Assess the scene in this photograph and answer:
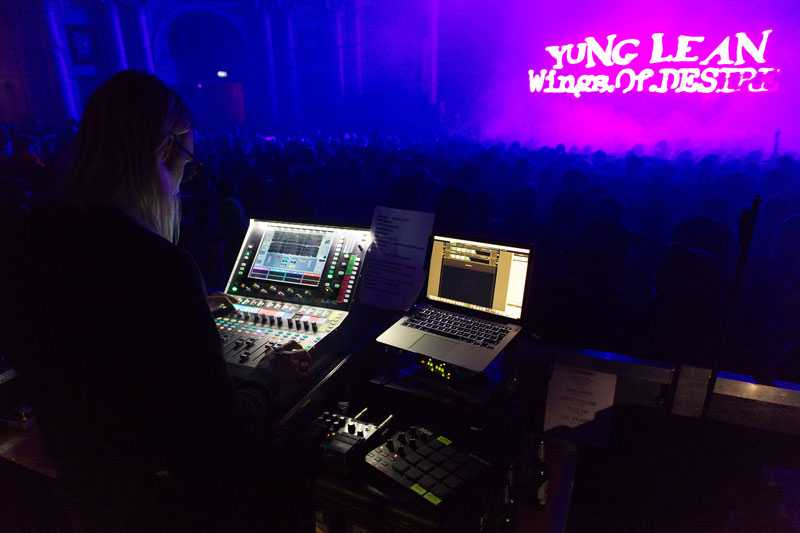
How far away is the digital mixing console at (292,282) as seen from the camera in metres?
1.85

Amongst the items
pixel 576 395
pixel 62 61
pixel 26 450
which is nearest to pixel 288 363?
pixel 26 450

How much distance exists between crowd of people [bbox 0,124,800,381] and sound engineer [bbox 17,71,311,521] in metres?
0.35

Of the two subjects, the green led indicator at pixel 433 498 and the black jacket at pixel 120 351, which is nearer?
the black jacket at pixel 120 351

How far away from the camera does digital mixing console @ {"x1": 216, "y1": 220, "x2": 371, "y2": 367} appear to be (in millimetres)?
1846

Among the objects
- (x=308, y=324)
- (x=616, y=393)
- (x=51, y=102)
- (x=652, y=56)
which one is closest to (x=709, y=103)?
(x=652, y=56)

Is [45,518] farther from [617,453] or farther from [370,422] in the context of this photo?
[617,453]

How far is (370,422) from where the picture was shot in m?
1.65

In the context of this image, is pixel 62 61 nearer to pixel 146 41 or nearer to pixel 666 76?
pixel 146 41

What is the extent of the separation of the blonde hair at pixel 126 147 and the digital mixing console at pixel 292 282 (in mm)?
770

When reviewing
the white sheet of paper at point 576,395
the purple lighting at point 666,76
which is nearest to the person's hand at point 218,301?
the white sheet of paper at point 576,395

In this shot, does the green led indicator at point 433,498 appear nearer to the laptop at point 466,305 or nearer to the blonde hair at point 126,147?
the laptop at point 466,305

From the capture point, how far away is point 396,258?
2139mm

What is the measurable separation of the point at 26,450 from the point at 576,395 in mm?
2370

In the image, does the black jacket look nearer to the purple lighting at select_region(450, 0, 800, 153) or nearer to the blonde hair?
the blonde hair
